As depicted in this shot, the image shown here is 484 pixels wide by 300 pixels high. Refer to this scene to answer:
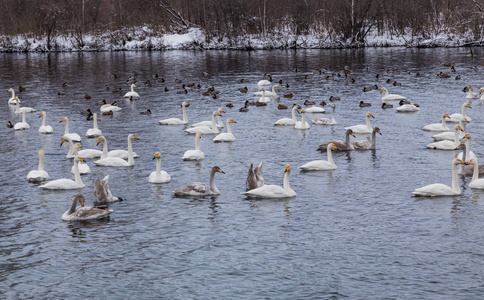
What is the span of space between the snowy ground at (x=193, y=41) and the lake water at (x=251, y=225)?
38.7 meters

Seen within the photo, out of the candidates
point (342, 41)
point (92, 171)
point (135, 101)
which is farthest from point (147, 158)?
point (342, 41)

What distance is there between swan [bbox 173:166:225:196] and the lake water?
48 centimetres

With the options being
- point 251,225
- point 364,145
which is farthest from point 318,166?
point 251,225

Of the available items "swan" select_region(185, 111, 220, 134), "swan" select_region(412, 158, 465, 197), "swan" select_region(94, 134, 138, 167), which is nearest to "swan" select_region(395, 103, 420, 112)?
"swan" select_region(185, 111, 220, 134)

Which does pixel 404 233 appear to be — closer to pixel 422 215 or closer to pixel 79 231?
pixel 422 215

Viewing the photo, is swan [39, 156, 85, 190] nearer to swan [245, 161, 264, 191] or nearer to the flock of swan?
the flock of swan

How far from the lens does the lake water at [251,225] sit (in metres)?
12.0

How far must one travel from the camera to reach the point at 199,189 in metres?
17.5

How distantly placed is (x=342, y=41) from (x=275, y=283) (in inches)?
2401

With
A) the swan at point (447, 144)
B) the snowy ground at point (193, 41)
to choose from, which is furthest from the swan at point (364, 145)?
the snowy ground at point (193, 41)

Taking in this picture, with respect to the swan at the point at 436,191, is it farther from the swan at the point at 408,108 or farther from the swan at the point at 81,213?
the swan at the point at 408,108

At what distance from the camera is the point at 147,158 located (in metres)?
22.5

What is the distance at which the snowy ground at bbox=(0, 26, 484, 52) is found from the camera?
2682 inches

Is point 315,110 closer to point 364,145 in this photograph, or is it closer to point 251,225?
point 364,145
